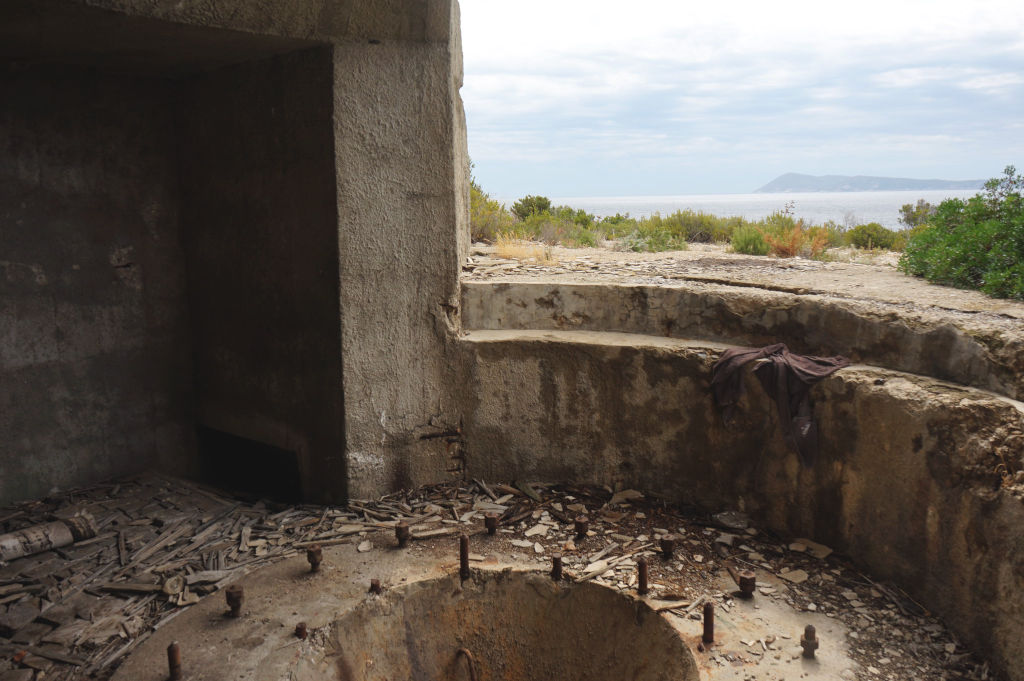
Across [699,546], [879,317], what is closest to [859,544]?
[699,546]

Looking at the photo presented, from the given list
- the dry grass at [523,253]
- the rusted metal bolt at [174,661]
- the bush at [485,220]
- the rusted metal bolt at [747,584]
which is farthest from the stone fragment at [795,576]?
the bush at [485,220]

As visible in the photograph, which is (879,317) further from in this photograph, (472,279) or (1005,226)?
(472,279)

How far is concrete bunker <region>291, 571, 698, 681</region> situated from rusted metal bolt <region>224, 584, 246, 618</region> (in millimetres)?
530

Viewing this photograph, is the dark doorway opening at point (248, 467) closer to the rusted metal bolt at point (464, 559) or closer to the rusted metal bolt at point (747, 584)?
the rusted metal bolt at point (464, 559)

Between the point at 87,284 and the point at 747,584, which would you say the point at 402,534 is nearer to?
the point at 747,584

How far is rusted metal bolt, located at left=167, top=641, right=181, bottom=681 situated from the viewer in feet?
11.9

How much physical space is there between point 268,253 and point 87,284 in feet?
4.77

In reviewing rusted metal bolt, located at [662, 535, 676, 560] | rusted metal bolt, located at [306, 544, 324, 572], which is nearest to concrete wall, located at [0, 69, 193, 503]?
→ rusted metal bolt, located at [306, 544, 324, 572]

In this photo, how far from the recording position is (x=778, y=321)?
523cm

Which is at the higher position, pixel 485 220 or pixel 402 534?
pixel 485 220

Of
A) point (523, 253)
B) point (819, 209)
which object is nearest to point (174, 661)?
point (523, 253)

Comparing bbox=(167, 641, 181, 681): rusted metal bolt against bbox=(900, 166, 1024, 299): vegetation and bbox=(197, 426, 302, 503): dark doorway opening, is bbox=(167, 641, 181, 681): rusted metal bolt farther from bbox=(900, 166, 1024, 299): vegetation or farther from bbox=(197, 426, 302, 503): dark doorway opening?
bbox=(900, 166, 1024, 299): vegetation

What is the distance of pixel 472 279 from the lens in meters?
6.06

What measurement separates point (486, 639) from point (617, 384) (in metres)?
1.96
